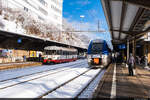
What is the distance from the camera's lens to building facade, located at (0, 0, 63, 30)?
1434 inches

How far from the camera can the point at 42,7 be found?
52.0 metres

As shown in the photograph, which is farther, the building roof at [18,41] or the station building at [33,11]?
the station building at [33,11]

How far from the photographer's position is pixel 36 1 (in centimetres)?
4769

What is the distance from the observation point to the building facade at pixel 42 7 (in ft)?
119

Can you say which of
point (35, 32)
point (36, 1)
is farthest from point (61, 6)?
point (35, 32)

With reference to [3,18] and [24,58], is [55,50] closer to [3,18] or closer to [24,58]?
[24,58]

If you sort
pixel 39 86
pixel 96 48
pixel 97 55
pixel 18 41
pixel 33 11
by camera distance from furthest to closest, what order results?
1. pixel 33 11
2. pixel 18 41
3. pixel 96 48
4. pixel 97 55
5. pixel 39 86

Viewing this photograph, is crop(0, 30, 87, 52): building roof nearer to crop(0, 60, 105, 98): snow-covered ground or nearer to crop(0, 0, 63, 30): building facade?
crop(0, 60, 105, 98): snow-covered ground

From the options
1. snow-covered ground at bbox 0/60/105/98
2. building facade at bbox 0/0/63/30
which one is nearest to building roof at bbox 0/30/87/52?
snow-covered ground at bbox 0/60/105/98

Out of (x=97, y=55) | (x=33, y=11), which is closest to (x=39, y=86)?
(x=97, y=55)

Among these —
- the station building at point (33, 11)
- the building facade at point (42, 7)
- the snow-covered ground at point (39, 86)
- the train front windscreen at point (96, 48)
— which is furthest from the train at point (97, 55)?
the building facade at point (42, 7)

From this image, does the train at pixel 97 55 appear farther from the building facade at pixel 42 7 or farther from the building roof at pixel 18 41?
the building facade at pixel 42 7

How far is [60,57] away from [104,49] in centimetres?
1017

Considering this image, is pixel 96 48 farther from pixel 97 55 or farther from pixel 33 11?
pixel 33 11
